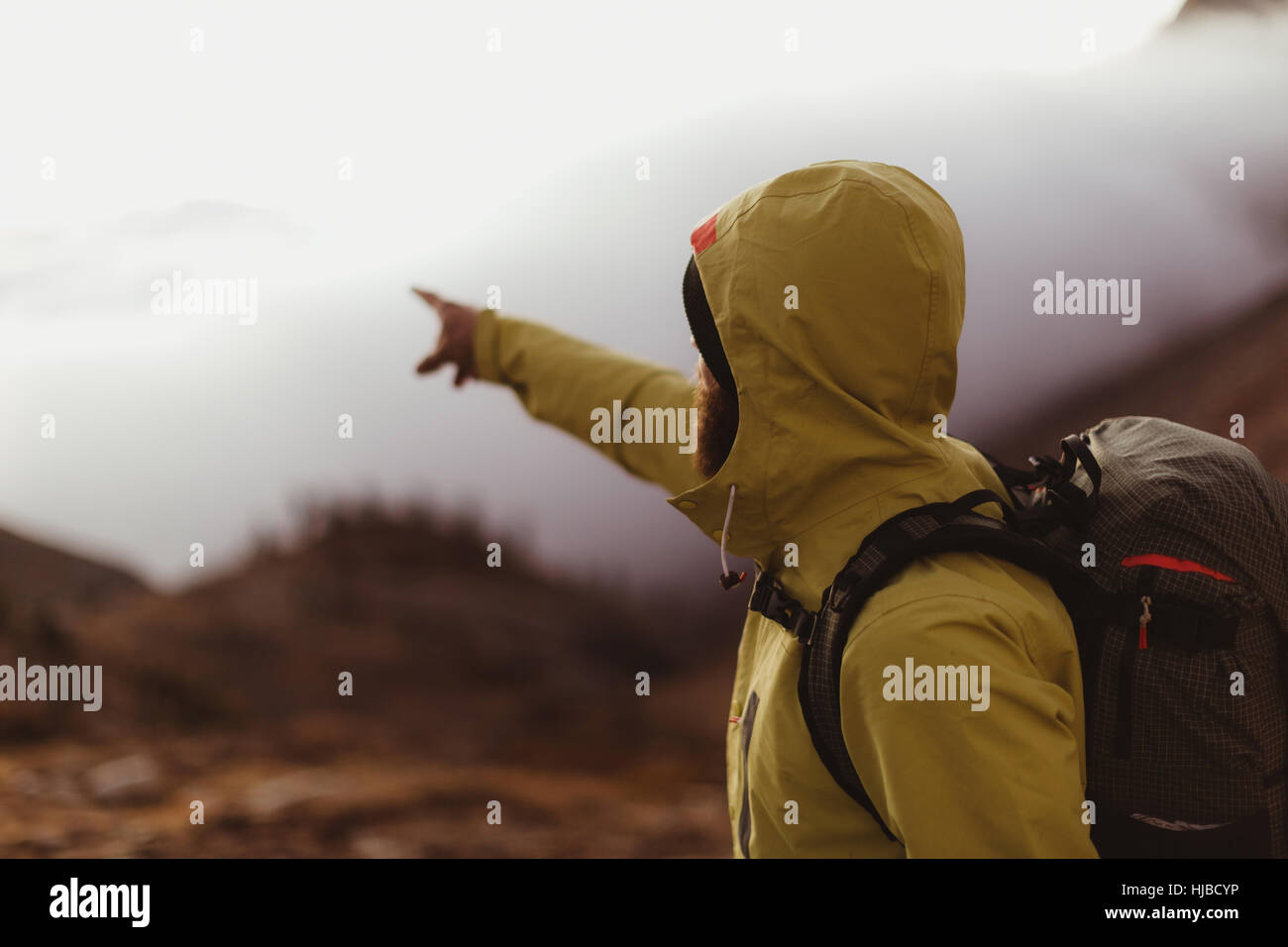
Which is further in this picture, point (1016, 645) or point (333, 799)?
point (333, 799)

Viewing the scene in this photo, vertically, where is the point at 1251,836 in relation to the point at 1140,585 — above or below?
below

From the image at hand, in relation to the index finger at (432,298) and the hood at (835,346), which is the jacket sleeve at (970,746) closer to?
the hood at (835,346)

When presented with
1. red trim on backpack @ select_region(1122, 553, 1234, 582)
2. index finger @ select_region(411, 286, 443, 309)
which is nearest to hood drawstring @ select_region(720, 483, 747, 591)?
red trim on backpack @ select_region(1122, 553, 1234, 582)

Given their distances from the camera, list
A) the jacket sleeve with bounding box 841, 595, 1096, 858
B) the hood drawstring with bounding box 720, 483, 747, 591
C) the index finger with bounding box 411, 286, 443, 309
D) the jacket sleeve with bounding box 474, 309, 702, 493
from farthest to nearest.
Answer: the index finger with bounding box 411, 286, 443, 309
the jacket sleeve with bounding box 474, 309, 702, 493
the hood drawstring with bounding box 720, 483, 747, 591
the jacket sleeve with bounding box 841, 595, 1096, 858

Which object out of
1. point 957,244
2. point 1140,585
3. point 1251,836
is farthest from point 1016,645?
point 957,244

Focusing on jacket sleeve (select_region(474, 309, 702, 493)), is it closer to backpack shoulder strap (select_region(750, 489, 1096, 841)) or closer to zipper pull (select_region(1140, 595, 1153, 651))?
backpack shoulder strap (select_region(750, 489, 1096, 841))

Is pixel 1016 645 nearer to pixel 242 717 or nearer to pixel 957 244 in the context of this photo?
pixel 957 244

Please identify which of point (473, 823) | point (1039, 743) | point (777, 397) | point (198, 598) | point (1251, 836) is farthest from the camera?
point (198, 598)

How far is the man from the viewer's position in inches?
42.4

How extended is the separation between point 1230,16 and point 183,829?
5.67 meters

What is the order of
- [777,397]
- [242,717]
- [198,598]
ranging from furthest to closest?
[198,598] → [242,717] → [777,397]

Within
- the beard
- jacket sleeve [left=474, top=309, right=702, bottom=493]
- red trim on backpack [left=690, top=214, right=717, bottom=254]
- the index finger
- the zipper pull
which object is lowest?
the zipper pull

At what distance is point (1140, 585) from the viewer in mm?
1218

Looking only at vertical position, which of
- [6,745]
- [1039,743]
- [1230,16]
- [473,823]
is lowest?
[473,823]
